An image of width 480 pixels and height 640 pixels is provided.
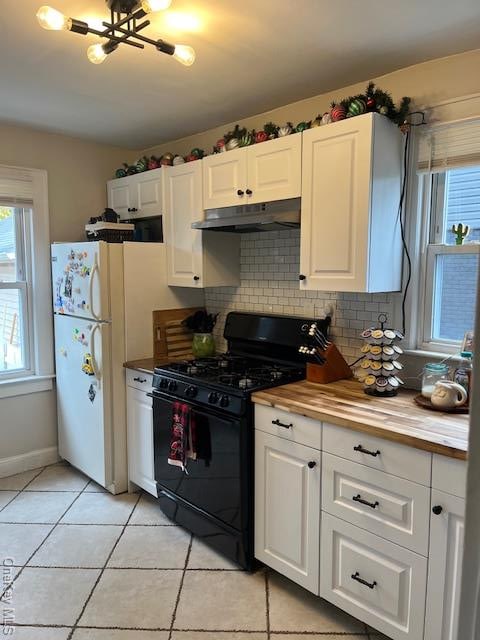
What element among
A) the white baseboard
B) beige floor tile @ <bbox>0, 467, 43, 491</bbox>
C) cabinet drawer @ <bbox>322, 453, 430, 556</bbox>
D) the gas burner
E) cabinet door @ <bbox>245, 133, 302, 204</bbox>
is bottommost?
beige floor tile @ <bbox>0, 467, 43, 491</bbox>

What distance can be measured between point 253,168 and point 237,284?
86cm

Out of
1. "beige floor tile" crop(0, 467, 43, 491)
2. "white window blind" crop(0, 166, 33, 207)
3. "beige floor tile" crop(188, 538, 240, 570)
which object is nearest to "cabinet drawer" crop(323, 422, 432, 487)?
"beige floor tile" crop(188, 538, 240, 570)

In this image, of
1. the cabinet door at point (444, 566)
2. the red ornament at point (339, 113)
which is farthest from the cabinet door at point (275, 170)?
the cabinet door at point (444, 566)

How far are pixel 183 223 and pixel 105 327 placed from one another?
84 centimetres

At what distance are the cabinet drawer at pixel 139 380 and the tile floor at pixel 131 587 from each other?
768mm

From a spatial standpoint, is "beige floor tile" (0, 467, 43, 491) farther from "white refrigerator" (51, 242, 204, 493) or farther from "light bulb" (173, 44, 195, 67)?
"light bulb" (173, 44, 195, 67)

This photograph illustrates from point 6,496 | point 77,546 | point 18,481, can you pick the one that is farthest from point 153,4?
point 18,481

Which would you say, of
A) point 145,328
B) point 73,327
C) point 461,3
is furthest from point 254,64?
point 73,327

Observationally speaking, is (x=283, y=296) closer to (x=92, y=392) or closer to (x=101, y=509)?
(x=92, y=392)

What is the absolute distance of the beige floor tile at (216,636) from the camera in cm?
195

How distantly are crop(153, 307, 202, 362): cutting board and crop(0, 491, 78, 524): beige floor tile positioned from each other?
109 centimetres

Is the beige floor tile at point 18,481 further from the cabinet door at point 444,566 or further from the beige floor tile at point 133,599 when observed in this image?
the cabinet door at point 444,566

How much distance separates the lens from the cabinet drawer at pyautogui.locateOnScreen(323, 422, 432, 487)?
5.47 feet

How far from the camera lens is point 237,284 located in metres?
3.22
